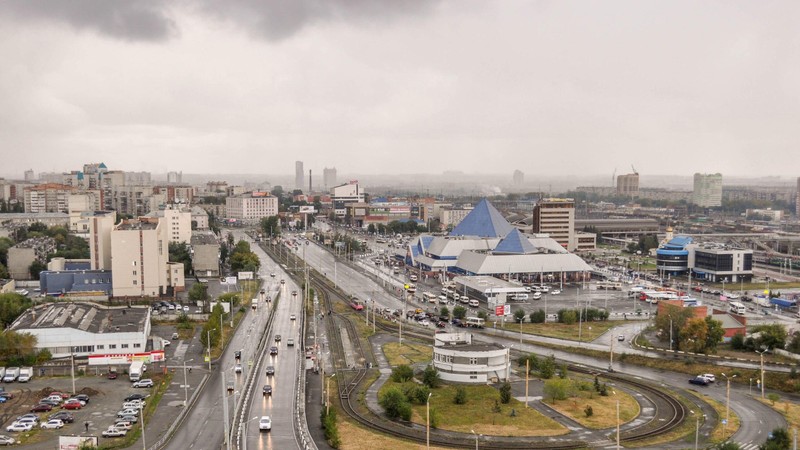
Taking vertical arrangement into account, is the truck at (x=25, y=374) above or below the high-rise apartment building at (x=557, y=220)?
below

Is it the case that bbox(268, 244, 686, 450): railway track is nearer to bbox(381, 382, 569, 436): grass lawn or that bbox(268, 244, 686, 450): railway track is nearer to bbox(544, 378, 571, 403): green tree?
bbox(381, 382, 569, 436): grass lawn

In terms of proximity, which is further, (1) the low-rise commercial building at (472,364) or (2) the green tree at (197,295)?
(2) the green tree at (197,295)

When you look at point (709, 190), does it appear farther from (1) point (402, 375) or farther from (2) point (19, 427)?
(2) point (19, 427)

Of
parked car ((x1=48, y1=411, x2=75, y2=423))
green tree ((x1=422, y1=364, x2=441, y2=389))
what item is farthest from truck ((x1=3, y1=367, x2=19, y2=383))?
green tree ((x1=422, y1=364, x2=441, y2=389))

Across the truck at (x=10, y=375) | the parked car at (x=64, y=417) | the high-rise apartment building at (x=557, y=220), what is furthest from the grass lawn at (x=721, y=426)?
the high-rise apartment building at (x=557, y=220)

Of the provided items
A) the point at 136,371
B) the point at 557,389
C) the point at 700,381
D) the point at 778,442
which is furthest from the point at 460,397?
the point at 136,371

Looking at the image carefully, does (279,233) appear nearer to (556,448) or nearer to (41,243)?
(41,243)

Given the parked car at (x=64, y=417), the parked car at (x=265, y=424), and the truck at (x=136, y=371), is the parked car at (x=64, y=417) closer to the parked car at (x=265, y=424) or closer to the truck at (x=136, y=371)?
the truck at (x=136, y=371)
